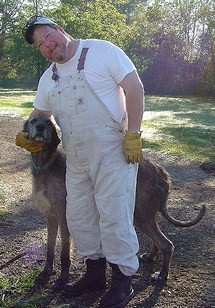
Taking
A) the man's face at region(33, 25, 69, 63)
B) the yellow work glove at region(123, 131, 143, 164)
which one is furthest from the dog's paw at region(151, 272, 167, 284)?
the man's face at region(33, 25, 69, 63)

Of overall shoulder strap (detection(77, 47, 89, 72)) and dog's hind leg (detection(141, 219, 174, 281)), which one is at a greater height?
overall shoulder strap (detection(77, 47, 89, 72))

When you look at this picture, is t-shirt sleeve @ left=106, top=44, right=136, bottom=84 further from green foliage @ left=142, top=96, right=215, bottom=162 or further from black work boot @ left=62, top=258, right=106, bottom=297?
green foliage @ left=142, top=96, right=215, bottom=162

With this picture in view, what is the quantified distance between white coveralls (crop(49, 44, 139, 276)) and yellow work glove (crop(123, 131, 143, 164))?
8cm

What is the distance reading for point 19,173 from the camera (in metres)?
8.57

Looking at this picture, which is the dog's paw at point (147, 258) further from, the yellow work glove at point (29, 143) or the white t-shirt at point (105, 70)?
the white t-shirt at point (105, 70)

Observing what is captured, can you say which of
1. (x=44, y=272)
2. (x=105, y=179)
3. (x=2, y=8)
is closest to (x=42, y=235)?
(x=44, y=272)

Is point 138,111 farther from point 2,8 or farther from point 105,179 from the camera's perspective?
point 2,8

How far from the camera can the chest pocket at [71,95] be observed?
11.7 ft

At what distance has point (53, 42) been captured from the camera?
3621 millimetres

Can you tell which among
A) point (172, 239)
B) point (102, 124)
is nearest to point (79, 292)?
point (102, 124)

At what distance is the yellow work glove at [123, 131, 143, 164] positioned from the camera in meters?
3.56

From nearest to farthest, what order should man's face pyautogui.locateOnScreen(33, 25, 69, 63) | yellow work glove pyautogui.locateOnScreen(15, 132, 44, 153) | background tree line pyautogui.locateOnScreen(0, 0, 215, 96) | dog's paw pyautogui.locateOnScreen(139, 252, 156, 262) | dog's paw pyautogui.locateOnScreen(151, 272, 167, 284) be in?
man's face pyautogui.locateOnScreen(33, 25, 69, 63), yellow work glove pyautogui.locateOnScreen(15, 132, 44, 153), dog's paw pyautogui.locateOnScreen(151, 272, 167, 284), dog's paw pyautogui.locateOnScreen(139, 252, 156, 262), background tree line pyautogui.locateOnScreen(0, 0, 215, 96)

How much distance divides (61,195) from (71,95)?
1.11m

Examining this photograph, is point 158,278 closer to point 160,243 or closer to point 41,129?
point 160,243
